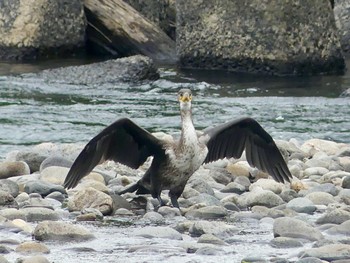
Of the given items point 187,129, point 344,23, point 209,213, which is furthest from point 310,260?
point 344,23

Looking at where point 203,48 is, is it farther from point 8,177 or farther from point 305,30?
point 8,177

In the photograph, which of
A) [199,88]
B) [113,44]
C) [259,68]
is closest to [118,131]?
[199,88]

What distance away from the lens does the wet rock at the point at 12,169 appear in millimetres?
10347

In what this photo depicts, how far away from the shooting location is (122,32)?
2017cm

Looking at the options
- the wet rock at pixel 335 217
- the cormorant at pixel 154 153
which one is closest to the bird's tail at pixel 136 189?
the cormorant at pixel 154 153

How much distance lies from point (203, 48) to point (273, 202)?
9.97 m

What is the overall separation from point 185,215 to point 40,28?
1120cm

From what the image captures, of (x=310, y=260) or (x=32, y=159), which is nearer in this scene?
(x=310, y=260)

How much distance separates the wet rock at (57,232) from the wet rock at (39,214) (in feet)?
1.93

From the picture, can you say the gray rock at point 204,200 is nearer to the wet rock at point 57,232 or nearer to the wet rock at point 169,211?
the wet rock at point 169,211

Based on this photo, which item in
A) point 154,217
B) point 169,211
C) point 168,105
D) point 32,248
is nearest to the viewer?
point 32,248

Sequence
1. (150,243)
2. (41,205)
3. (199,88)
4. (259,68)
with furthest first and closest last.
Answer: (259,68) < (199,88) < (41,205) < (150,243)

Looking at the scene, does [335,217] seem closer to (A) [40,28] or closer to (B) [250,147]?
(B) [250,147]

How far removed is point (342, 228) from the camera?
8281 mm
